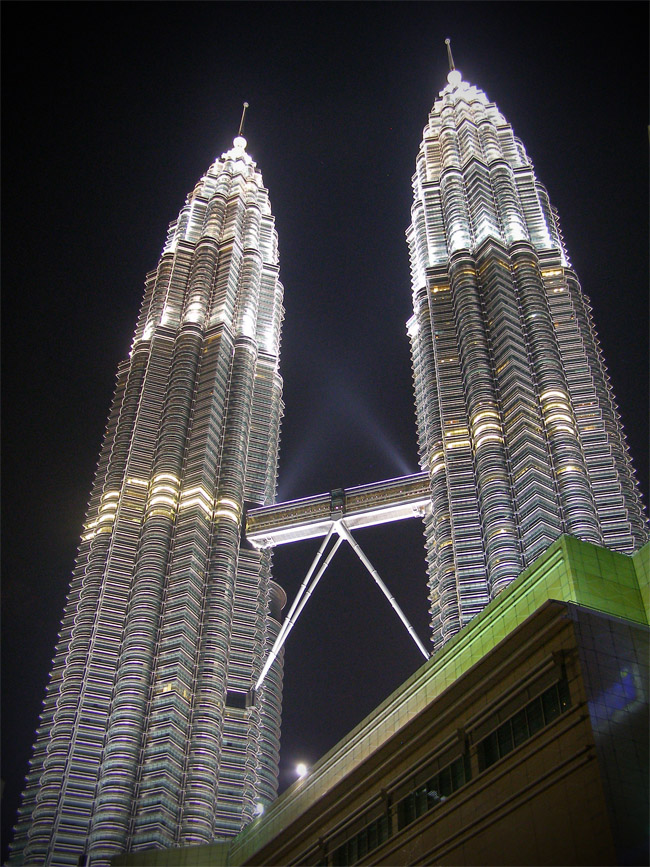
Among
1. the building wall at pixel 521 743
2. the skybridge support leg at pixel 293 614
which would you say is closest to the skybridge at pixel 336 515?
the skybridge support leg at pixel 293 614

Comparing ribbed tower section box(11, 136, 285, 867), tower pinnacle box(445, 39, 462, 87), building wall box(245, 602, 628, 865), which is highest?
tower pinnacle box(445, 39, 462, 87)

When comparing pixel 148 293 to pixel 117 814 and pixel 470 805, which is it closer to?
pixel 117 814

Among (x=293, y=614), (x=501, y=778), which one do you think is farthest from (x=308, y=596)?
(x=501, y=778)

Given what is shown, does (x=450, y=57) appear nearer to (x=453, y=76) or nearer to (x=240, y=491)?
(x=453, y=76)

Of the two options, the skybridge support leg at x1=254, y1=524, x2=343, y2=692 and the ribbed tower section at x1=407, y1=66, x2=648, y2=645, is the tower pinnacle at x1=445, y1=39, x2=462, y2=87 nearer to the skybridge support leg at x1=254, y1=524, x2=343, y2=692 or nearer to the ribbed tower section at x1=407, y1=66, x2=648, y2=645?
the ribbed tower section at x1=407, y1=66, x2=648, y2=645

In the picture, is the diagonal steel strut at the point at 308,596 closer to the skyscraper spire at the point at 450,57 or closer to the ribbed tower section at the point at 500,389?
the ribbed tower section at the point at 500,389

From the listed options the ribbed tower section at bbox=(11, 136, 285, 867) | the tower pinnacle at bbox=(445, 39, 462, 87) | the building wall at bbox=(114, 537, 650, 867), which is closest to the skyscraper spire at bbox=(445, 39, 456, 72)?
the tower pinnacle at bbox=(445, 39, 462, 87)

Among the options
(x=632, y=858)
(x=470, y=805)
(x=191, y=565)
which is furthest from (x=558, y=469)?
(x=632, y=858)

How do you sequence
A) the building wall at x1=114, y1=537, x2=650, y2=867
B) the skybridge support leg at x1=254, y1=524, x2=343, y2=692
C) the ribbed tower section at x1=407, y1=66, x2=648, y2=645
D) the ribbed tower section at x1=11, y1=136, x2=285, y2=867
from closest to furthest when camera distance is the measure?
the building wall at x1=114, y1=537, x2=650, y2=867 → the ribbed tower section at x1=11, y1=136, x2=285, y2=867 → the ribbed tower section at x1=407, y1=66, x2=648, y2=645 → the skybridge support leg at x1=254, y1=524, x2=343, y2=692
